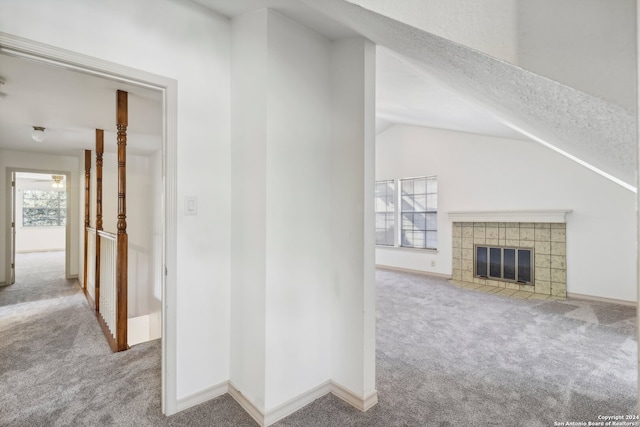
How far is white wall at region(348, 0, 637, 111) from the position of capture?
1.98ft

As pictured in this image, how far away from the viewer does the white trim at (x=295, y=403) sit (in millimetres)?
1745

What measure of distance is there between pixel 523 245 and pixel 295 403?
445 centimetres

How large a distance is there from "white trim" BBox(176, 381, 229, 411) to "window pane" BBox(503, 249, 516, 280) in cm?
465

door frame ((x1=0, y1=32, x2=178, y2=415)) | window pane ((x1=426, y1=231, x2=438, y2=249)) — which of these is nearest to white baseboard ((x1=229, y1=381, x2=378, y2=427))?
door frame ((x1=0, y1=32, x2=178, y2=415))

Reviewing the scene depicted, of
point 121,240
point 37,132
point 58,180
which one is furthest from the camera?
point 58,180

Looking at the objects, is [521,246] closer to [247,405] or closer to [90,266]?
[247,405]

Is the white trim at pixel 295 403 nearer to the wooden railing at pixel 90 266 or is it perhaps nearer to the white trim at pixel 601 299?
the wooden railing at pixel 90 266

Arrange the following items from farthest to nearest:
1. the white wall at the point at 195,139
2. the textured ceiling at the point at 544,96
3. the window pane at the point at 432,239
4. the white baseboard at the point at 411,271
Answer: the window pane at the point at 432,239
the white baseboard at the point at 411,271
the white wall at the point at 195,139
the textured ceiling at the point at 544,96

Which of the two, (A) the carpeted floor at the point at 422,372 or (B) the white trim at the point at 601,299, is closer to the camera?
(A) the carpeted floor at the point at 422,372

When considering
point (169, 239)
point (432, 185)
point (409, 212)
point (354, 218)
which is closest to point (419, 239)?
point (409, 212)

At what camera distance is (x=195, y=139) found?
1.90 m

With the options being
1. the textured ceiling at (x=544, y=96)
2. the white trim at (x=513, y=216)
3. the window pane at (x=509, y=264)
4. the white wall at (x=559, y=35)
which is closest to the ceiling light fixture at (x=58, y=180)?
the white trim at (x=513, y=216)

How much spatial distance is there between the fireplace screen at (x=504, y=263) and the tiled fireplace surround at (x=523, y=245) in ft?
0.22

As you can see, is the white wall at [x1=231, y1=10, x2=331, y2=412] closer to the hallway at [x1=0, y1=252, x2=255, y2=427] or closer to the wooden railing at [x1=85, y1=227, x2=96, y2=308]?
the hallway at [x1=0, y1=252, x2=255, y2=427]
